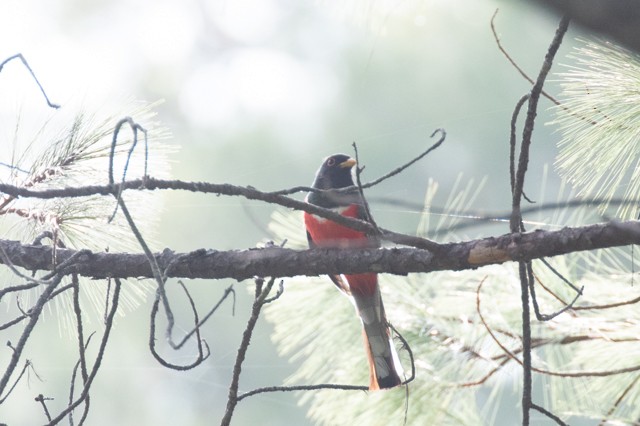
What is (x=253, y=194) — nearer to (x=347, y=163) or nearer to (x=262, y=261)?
(x=262, y=261)

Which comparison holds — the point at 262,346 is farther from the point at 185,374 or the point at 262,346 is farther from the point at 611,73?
the point at 611,73

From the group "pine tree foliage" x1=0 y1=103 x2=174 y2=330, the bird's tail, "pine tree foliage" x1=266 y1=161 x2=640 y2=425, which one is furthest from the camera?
the bird's tail

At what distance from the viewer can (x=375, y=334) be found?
2057 millimetres

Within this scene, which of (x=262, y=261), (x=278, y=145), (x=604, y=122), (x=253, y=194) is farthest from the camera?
(x=278, y=145)

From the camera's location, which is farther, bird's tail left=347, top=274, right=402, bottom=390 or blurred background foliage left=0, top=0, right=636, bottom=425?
blurred background foliage left=0, top=0, right=636, bottom=425

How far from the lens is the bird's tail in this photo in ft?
6.47

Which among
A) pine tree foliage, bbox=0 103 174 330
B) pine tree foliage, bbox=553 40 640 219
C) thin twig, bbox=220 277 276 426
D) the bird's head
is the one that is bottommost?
thin twig, bbox=220 277 276 426

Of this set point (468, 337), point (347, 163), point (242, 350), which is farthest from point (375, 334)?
point (242, 350)

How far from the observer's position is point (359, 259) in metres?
1.40

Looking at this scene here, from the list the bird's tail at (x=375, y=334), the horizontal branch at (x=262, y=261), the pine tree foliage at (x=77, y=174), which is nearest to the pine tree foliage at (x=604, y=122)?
the horizontal branch at (x=262, y=261)

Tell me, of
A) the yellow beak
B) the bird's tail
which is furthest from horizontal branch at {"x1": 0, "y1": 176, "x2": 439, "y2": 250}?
the yellow beak

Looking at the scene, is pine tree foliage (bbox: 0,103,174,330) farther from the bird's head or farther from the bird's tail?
the bird's head

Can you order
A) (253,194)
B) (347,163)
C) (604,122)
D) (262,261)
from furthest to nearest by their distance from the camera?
1. (347,163)
2. (604,122)
3. (262,261)
4. (253,194)

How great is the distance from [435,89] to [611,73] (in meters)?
7.55
